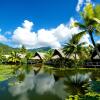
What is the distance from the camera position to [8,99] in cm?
1811

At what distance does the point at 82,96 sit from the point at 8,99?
570 cm

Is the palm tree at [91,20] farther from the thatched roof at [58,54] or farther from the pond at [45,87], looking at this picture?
the thatched roof at [58,54]

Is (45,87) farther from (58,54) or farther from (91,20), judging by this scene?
(58,54)

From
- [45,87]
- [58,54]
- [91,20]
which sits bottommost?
[45,87]

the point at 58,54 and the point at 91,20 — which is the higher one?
the point at 58,54

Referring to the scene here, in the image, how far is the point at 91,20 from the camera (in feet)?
77.8

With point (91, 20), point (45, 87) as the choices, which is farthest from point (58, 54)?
point (91, 20)

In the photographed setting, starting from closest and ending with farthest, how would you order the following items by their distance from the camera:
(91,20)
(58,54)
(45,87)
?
(91,20) < (45,87) < (58,54)

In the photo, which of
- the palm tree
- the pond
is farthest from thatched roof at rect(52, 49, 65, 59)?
the palm tree

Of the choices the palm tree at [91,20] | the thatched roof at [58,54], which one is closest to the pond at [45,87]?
the palm tree at [91,20]

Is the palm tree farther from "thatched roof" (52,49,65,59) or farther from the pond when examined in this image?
"thatched roof" (52,49,65,59)

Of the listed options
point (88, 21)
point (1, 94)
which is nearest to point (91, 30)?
point (88, 21)

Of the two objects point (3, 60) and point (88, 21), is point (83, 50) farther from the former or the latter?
point (3, 60)

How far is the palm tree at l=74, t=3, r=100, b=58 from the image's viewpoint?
22.5 metres
